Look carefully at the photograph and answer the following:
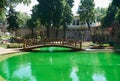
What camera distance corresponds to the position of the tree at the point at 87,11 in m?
68.5

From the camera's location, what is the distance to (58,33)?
7062 centimetres

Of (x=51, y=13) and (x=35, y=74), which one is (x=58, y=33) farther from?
(x=35, y=74)

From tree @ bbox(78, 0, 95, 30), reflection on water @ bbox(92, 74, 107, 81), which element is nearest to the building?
tree @ bbox(78, 0, 95, 30)

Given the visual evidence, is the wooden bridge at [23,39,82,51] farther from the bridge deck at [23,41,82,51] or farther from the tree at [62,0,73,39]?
the tree at [62,0,73,39]

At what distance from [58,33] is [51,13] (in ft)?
41.9

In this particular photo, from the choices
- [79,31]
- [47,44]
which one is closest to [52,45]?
[47,44]

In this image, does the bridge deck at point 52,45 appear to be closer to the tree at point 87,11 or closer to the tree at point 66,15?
the tree at point 66,15

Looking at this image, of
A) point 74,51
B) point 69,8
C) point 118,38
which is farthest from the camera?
point 69,8

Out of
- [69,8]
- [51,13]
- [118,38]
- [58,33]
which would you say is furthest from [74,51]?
[58,33]

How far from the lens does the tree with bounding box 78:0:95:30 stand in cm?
6850

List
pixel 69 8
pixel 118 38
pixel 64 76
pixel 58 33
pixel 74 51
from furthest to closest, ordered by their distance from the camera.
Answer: pixel 58 33
pixel 69 8
pixel 118 38
pixel 74 51
pixel 64 76

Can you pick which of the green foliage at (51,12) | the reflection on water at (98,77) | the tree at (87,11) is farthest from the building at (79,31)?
the reflection on water at (98,77)

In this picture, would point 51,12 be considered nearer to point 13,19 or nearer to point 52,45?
point 13,19

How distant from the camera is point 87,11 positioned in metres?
68.6
